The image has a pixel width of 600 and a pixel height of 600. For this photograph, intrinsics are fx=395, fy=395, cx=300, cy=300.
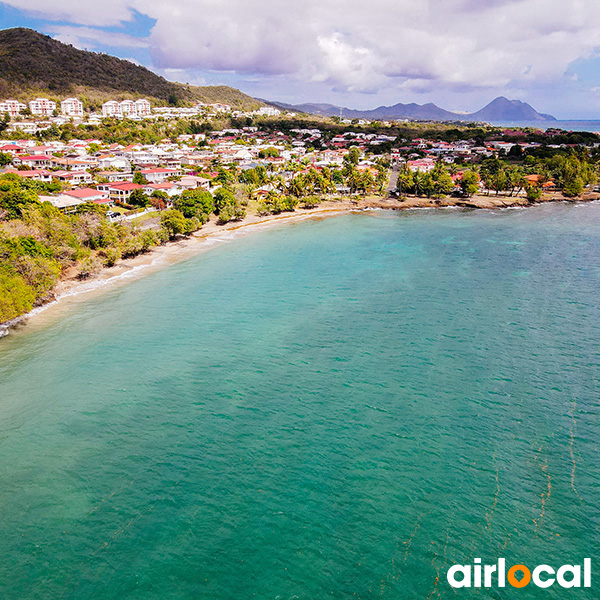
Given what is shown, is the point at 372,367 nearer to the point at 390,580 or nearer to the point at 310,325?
the point at 310,325

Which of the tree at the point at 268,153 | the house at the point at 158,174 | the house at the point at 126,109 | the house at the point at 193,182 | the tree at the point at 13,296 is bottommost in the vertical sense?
the tree at the point at 13,296

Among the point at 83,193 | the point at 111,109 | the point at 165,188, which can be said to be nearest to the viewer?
the point at 83,193

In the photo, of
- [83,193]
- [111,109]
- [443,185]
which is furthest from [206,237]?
[111,109]

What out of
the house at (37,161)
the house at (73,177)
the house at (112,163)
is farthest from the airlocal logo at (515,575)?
the house at (37,161)

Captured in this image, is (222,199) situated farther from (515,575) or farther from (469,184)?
(515,575)

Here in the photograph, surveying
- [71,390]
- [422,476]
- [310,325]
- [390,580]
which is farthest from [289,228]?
[390,580]

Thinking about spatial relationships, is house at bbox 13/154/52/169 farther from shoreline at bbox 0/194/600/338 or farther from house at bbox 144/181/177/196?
shoreline at bbox 0/194/600/338

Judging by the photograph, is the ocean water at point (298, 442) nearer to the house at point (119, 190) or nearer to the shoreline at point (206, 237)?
the shoreline at point (206, 237)
